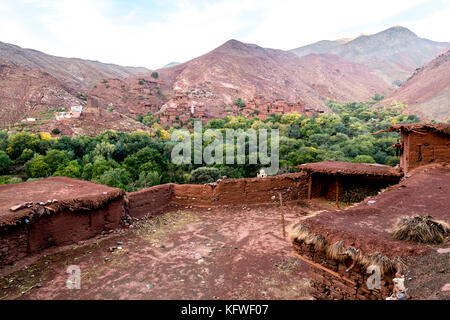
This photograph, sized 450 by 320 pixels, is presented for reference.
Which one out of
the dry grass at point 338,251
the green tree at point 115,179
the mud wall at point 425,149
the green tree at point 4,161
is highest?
the mud wall at point 425,149

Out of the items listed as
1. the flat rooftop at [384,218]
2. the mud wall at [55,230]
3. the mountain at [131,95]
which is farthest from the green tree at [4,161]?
the mountain at [131,95]

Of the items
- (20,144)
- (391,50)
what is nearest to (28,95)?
(20,144)

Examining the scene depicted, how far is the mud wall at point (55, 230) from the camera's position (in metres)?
5.21

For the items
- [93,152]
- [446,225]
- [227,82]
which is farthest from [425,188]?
[227,82]

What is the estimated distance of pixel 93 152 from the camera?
3036cm

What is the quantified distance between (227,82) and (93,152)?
57953 mm

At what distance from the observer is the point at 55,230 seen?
5.98 metres

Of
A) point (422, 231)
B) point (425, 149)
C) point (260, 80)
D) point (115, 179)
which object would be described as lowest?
point (115, 179)

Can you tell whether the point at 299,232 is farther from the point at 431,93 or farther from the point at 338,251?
the point at 431,93

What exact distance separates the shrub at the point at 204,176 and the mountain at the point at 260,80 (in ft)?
150

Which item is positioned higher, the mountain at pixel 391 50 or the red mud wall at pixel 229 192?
the mountain at pixel 391 50

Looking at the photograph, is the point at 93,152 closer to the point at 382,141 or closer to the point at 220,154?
the point at 220,154

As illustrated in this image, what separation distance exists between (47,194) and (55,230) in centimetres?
112

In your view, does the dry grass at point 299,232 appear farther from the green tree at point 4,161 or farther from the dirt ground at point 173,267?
the green tree at point 4,161
